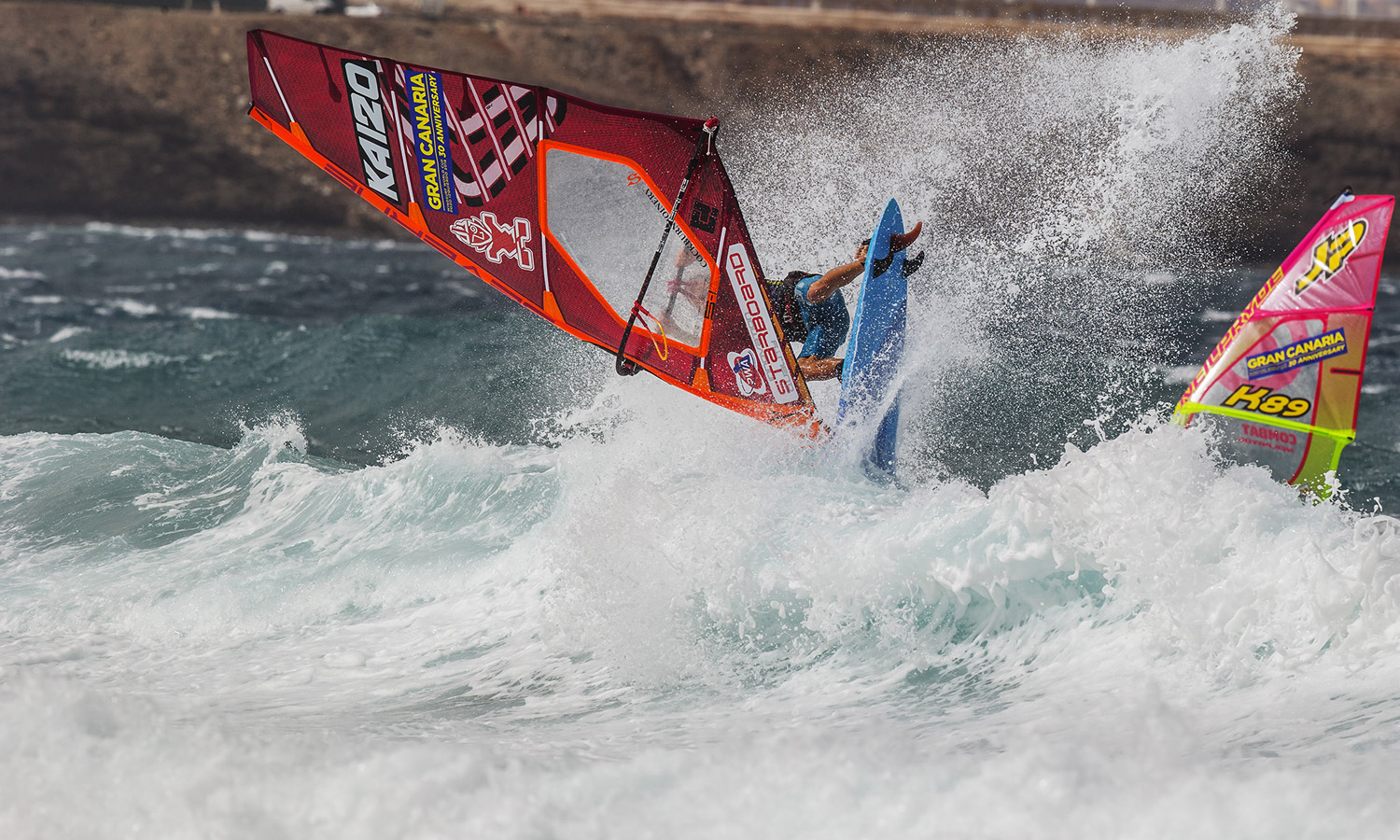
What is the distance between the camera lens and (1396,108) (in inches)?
982

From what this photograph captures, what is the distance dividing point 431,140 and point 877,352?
3736mm

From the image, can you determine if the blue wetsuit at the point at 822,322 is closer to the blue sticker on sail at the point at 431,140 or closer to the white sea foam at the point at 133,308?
the blue sticker on sail at the point at 431,140

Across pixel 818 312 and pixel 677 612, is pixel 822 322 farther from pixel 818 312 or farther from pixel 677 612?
pixel 677 612

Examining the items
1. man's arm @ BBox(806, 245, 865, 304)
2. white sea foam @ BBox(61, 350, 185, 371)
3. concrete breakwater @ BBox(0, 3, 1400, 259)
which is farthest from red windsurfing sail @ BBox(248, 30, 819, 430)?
concrete breakwater @ BBox(0, 3, 1400, 259)

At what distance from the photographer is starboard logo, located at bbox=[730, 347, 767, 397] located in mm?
7910

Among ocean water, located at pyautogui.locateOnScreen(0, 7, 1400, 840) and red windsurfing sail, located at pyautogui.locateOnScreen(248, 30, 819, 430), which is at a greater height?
red windsurfing sail, located at pyautogui.locateOnScreen(248, 30, 819, 430)

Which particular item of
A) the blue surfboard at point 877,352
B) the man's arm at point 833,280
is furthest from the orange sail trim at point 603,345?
the man's arm at point 833,280

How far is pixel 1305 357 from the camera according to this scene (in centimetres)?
745

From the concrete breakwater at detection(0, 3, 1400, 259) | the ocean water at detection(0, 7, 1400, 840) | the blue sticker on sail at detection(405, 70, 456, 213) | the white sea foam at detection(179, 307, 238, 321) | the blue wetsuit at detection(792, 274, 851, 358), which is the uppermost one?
the concrete breakwater at detection(0, 3, 1400, 259)

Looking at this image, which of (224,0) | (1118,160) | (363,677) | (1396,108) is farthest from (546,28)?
(363,677)

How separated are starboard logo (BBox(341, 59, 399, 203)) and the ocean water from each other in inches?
86.5

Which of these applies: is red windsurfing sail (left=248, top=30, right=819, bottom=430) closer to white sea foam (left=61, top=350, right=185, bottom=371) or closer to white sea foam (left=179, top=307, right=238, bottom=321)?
white sea foam (left=61, top=350, right=185, bottom=371)

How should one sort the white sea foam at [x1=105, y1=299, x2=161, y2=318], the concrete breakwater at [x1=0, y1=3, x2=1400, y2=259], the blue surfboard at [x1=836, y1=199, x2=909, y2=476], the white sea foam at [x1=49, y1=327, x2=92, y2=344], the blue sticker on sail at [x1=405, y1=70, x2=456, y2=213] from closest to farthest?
the blue sticker on sail at [x1=405, y1=70, x2=456, y2=213] → the blue surfboard at [x1=836, y1=199, x2=909, y2=476] → the white sea foam at [x1=49, y1=327, x2=92, y2=344] → the white sea foam at [x1=105, y1=299, x2=161, y2=318] → the concrete breakwater at [x1=0, y1=3, x2=1400, y2=259]

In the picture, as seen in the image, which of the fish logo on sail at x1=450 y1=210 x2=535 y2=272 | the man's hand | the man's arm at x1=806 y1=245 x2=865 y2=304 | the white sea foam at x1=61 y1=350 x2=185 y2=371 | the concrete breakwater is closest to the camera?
the fish logo on sail at x1=450 y1=210 x2=535 y2=272
